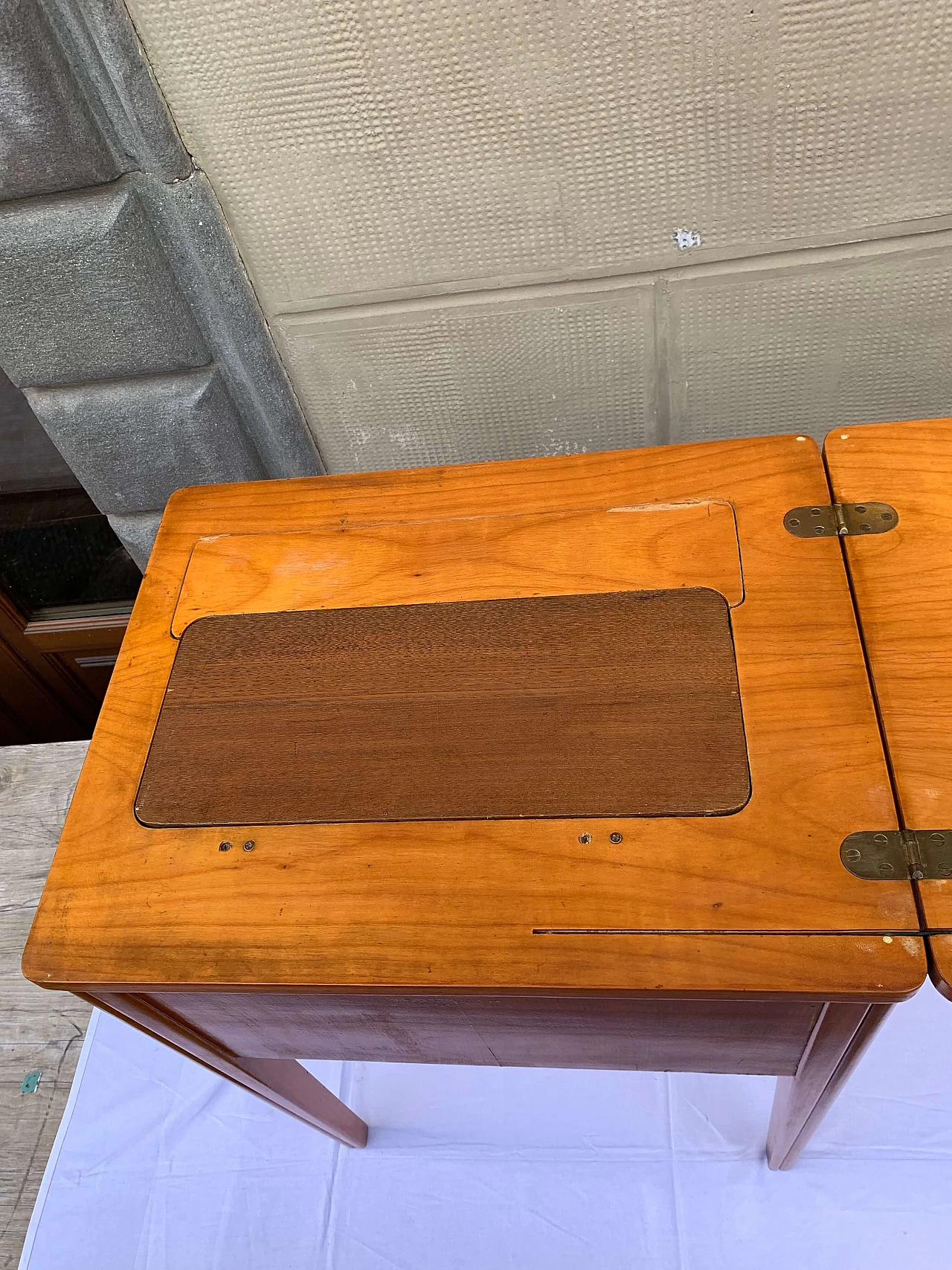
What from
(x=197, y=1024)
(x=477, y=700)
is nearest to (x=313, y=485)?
(x=477, y=700)

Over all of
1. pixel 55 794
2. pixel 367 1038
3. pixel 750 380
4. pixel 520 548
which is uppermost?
pixel 520 548

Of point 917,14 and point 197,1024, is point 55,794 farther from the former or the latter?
point 917,14

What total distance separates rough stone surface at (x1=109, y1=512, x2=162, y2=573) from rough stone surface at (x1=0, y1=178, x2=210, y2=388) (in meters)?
0.28

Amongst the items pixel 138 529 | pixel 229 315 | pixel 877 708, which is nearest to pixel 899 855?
pixel 877 708

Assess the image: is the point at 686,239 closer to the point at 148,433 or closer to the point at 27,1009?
the point at 148,433

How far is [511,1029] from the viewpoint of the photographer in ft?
2.93

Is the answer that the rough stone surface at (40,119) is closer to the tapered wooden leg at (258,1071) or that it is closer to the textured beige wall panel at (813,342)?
the textured beige wall panel at (813,342)

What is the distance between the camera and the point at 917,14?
35.5 inches

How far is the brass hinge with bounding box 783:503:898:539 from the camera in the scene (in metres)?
0.89

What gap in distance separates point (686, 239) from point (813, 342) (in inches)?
9.5

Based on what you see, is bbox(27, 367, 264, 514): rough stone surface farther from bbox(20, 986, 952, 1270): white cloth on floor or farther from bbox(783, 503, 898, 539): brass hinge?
bbox(20, 986, 952, 1270): white cloth on floor

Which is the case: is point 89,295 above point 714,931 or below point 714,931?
above

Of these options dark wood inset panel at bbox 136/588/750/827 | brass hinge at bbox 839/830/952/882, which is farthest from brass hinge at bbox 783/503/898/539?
brass hinge at bbox 839/830/952/882

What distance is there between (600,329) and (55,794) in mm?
1364
